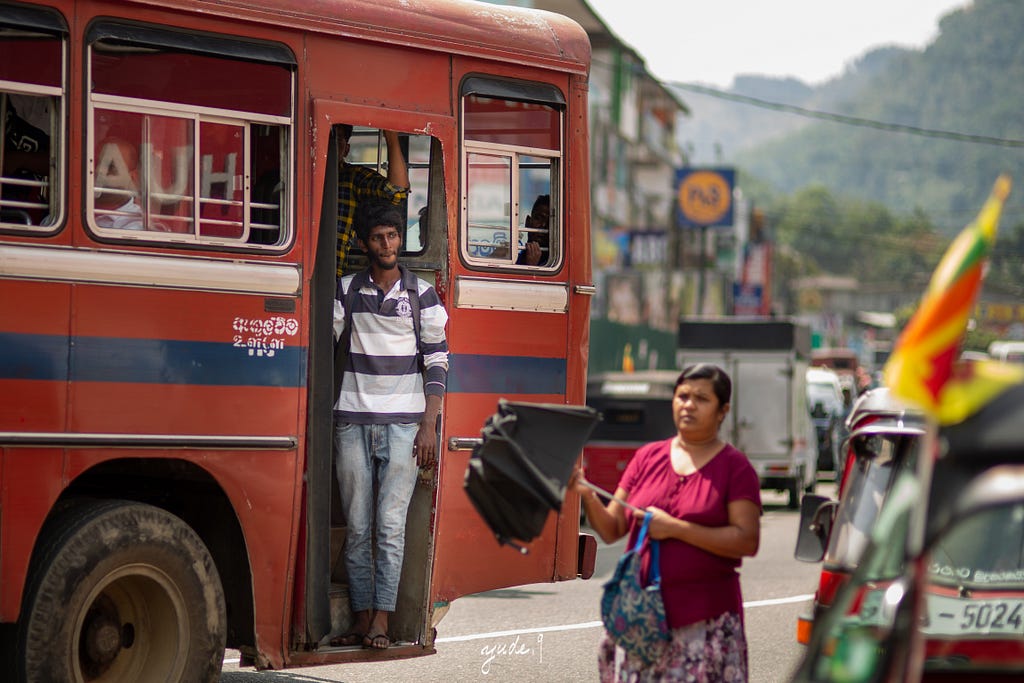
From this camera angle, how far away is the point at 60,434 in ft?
21.4

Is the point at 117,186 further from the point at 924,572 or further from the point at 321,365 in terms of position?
the point at 924,572

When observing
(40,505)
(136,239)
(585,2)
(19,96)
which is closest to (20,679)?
(40,505)

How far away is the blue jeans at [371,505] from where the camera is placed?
7531 millimetres

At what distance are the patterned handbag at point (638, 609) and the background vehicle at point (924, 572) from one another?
964 mm

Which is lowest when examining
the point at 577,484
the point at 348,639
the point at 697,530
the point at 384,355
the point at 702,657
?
the point at 348,639

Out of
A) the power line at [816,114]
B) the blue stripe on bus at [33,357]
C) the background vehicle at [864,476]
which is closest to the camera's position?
the blue stripe on bus at [33,357]

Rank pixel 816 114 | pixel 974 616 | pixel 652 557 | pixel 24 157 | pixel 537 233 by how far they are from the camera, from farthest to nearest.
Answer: pixel 816 114 < pixel 537 233 < pixel 24 157 < pixel 652 557 < pixel 974 616

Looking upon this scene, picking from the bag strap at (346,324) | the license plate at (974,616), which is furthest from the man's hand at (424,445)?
the license plate at (974,616)

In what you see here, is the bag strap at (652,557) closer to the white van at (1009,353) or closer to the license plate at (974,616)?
the license plate at (974,616)

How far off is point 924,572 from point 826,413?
83.7 ft

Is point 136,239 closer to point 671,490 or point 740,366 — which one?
point 671,490

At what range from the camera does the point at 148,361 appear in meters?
6.78

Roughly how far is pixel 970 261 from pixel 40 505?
4.31 m

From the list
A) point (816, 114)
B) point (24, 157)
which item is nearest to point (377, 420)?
point (24, 157)
